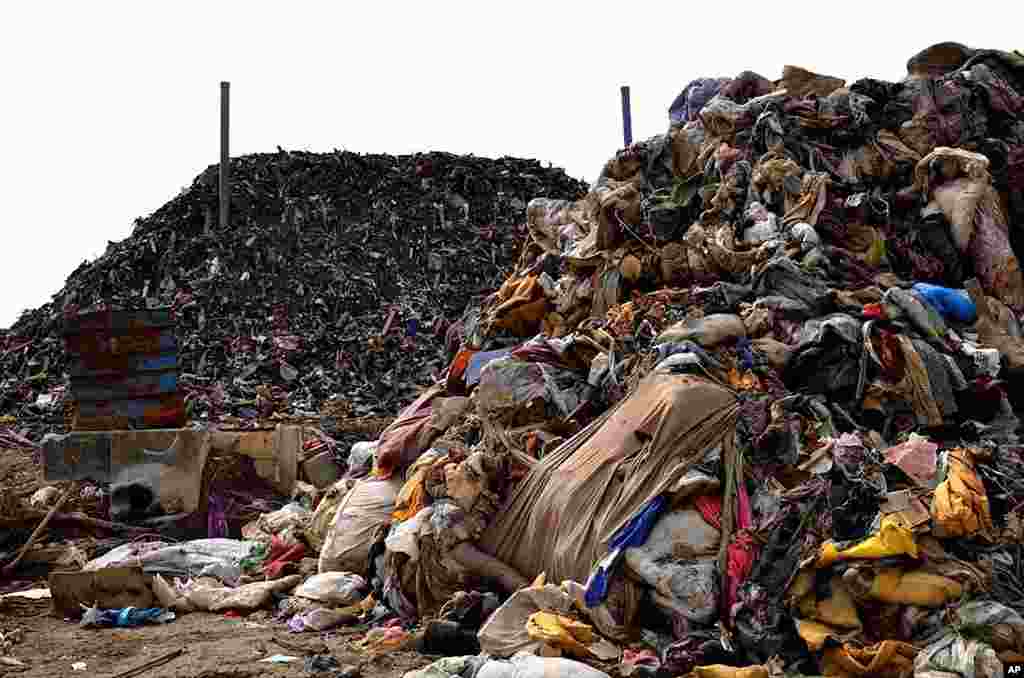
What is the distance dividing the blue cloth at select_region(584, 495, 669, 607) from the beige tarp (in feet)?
0.21

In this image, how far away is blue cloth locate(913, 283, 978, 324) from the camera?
5734mm

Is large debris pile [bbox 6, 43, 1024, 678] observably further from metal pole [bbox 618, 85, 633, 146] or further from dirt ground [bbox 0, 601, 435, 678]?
metal pole [bbox 618, 85, 633, 146]

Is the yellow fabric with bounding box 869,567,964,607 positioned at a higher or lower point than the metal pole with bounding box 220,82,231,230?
lower

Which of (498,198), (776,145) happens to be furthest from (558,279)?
(498,198)

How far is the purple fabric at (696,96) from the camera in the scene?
8194mm

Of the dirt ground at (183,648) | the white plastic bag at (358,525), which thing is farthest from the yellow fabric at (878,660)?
the white plastic bag at (358,525)

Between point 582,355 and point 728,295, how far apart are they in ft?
2.87

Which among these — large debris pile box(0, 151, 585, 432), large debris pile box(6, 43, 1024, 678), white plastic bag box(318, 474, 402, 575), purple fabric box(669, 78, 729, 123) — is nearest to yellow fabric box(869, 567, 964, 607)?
large debris pile box(6, 43, 1024, 678)

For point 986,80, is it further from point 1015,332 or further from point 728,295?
point 728,295

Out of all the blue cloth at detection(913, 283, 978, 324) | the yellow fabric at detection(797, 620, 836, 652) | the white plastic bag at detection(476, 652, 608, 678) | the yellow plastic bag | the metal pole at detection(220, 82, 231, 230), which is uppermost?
the metal pole at detection(220, 82, 231, 230)

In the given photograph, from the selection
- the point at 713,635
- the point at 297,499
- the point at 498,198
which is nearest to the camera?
the point at 713,635

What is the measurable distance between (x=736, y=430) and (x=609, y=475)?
61cm

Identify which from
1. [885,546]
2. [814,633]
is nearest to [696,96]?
[885,546]

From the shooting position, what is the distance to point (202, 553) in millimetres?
7023
